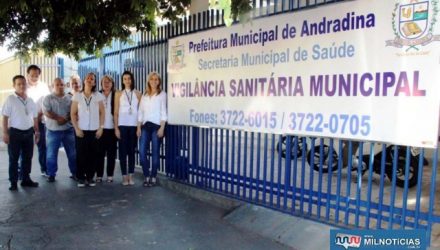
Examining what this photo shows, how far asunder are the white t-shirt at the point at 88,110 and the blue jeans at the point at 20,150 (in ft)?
2.53

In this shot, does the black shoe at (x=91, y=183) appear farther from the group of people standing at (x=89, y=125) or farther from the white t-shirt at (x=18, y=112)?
the white t-shirt at (x=18, y=112)

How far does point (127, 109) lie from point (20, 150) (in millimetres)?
1696

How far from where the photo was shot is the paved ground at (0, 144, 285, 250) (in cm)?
416

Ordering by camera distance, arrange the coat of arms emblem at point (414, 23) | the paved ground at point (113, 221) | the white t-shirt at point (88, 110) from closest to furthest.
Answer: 1. the coat of arms emblem at point (414, 23)
2. the paved ground at point (113, 221)
3. the white t-shirt at point (88, 110)

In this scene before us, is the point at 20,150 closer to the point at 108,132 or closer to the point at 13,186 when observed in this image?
the point at 13,186

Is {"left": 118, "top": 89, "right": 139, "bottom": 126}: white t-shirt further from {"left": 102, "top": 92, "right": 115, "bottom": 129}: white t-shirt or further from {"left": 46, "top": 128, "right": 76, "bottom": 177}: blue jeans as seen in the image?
{"left": 46, "top": 128, "right": 76, "bottom": 177}: blue jeans

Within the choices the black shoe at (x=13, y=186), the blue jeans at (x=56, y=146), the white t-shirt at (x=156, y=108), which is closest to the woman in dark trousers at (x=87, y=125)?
the blue jeans at (x=56, y=146)

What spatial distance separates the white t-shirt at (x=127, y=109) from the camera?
6.35 m

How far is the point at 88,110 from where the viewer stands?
6.32m

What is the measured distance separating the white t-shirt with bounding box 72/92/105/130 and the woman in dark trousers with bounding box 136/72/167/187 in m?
0.67

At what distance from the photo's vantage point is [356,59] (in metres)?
3.83

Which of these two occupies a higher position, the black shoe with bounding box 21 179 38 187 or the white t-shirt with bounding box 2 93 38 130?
the white t-shirt with bounding box 2 93 38 130

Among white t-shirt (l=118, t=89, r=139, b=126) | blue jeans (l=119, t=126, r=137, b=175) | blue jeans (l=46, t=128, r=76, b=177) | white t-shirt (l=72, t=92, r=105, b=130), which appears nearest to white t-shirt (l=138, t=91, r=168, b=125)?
white t-shirt (l=118, t=89, r=139, b=126)

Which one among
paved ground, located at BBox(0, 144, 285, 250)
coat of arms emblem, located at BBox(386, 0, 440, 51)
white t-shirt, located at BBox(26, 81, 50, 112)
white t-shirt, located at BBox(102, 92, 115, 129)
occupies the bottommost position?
paved ground, located at BBox(0, 144, 285, 250)
